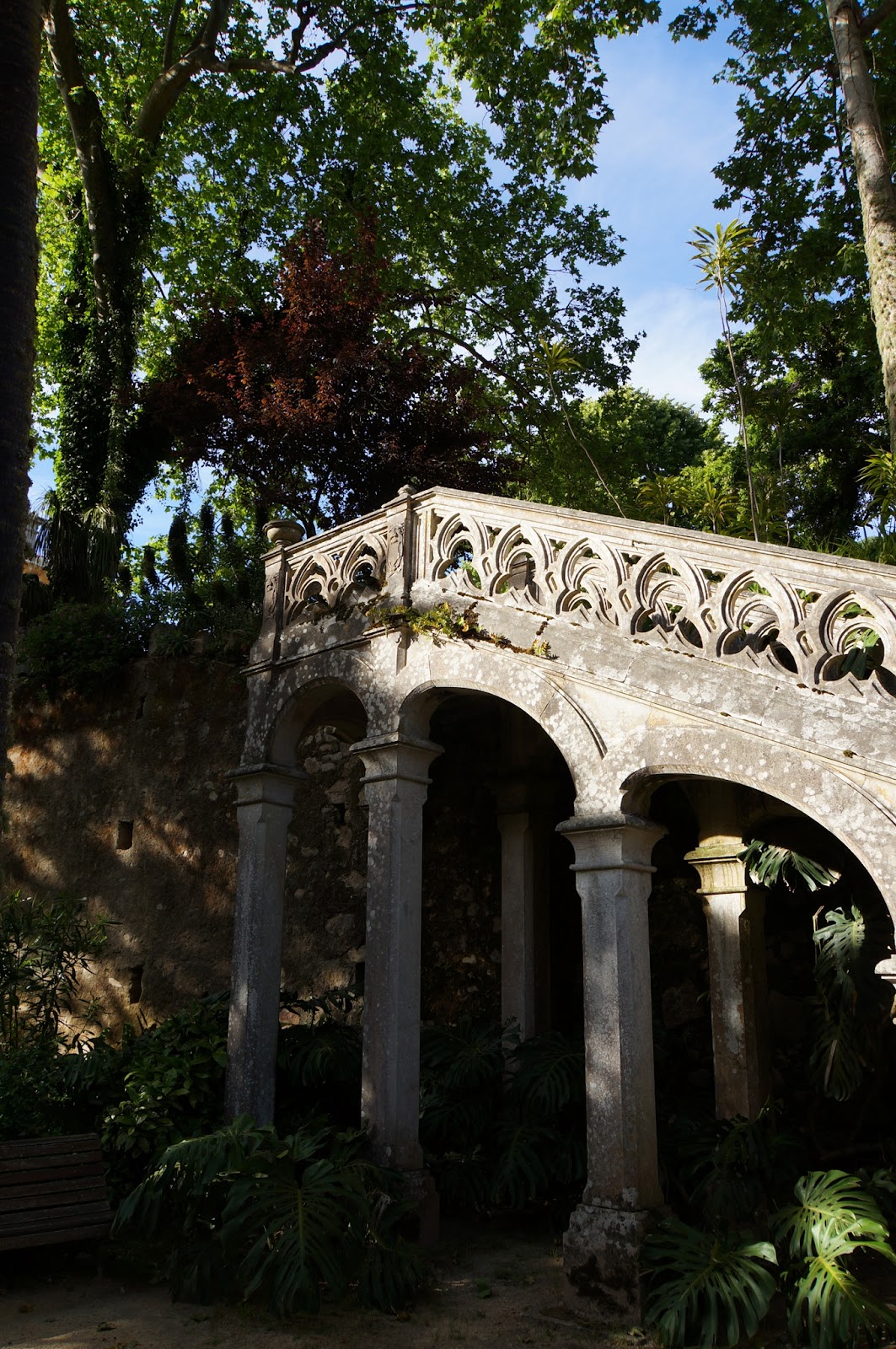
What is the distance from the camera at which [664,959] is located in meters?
8.13

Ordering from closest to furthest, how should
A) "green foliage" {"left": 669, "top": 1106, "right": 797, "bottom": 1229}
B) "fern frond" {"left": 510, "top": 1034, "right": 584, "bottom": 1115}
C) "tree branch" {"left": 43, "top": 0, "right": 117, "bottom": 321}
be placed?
"green foliage" {"left": 669, "top": 1106, "right": 797, "bottom": 1229} < "fern frond" {"left": 510, "top": 1034, "right": 584, "bottom": 1115} < "tree branch" {"left": 43, "top": 0, "right": 117, "bottom": 321}

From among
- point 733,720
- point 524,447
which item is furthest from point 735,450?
point 733,720

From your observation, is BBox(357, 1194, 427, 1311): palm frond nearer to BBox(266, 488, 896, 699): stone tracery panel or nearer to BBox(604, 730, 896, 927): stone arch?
BBox(604, 730, 896, 927): stone arch

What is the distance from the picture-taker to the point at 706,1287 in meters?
4.63

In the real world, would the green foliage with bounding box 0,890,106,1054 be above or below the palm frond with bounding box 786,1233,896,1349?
above

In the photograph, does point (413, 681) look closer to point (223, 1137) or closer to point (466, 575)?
point (466, 575)

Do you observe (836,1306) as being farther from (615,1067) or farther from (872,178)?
(872,178)

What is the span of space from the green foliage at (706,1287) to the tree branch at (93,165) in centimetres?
1420

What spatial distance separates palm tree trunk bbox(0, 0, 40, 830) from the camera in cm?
437

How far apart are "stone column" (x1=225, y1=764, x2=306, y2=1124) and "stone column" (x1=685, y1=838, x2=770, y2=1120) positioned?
291cm

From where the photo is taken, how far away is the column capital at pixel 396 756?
6.59 m

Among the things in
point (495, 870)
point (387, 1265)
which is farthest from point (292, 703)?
point (387, 1265)

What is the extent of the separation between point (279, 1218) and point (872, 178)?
8186 mm

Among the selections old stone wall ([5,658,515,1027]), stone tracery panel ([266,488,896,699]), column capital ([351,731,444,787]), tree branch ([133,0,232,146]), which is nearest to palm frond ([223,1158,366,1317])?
column capital ([351,731,444,787])
